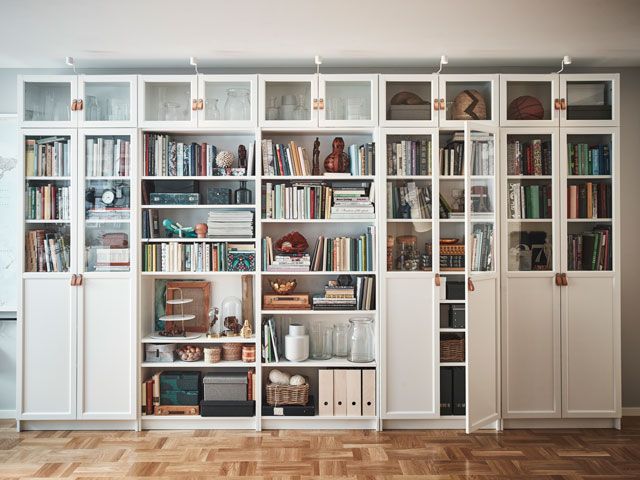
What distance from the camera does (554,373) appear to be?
4457mm

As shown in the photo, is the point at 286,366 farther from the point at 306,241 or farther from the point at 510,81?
the point at 510,81

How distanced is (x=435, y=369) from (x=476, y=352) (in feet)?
1.20

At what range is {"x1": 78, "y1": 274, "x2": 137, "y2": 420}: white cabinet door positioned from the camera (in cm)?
442

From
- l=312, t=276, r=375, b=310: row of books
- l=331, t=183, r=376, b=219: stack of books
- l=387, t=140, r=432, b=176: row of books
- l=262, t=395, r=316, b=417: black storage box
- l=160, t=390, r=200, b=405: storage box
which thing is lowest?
l=262, t=395, r=316, b=417: black storage box

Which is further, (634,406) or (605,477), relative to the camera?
(634,406)

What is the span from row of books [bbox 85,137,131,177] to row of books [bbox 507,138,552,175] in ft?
9.48

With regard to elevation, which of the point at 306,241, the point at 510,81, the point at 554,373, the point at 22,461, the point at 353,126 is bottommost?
the point at 22,461

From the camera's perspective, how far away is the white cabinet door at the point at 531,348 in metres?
4.46

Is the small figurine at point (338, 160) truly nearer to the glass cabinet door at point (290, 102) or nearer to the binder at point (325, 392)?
the glass cabinet door at point (290, 102)

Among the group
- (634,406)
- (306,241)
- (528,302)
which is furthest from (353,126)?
(634,406)

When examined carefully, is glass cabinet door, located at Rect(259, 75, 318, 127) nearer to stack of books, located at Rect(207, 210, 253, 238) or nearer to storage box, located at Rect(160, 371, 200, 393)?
stack of books, located at Rect(207, 210, 253, 238)

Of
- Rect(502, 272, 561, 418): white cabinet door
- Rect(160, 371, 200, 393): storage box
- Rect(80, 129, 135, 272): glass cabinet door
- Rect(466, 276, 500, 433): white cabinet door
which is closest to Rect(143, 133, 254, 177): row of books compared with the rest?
Rect(80, 129, 135, 272): glass cabinet door

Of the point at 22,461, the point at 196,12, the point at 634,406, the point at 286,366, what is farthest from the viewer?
the point at 634,406

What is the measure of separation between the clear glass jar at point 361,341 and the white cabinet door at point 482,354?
2.57ft
